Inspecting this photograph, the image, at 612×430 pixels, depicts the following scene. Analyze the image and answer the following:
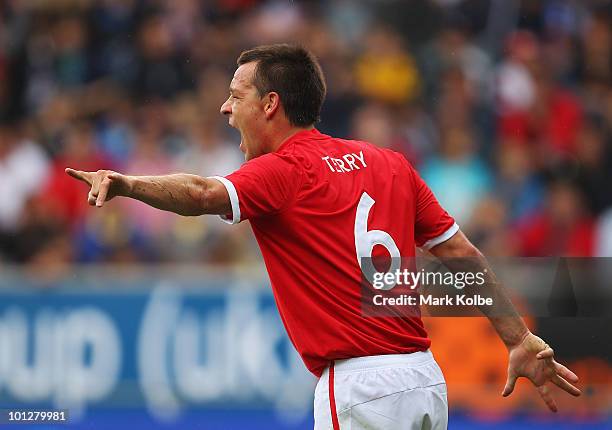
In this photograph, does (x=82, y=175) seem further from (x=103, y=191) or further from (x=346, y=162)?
(x=346, y=162)

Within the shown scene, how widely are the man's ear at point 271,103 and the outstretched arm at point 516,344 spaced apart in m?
0.95

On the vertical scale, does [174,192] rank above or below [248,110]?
below

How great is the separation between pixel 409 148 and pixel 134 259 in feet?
8.64

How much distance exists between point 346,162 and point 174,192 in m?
0.82

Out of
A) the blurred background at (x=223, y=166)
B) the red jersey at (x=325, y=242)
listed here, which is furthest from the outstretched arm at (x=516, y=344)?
the blurred background at (x=223, y=166)

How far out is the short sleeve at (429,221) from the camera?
4.95m

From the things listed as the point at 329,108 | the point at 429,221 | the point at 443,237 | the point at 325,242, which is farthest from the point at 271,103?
the point at 329,108

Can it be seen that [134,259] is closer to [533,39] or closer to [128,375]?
[128,375]

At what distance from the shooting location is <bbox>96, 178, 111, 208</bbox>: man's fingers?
395cm

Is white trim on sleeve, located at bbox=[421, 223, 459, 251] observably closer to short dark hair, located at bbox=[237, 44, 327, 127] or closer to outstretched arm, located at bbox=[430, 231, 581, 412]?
outstretched arm, located at bbox=[430, 231, 581, 412]

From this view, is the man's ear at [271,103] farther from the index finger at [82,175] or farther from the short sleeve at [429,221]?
the index finger at [82,175]

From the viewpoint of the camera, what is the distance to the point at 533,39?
35.1ft

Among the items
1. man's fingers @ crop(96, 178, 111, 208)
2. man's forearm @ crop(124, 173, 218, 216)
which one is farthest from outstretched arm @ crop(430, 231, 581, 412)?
man's fingers @ crop(96, 178, 111, 208)

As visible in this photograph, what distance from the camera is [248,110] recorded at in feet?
15.8
